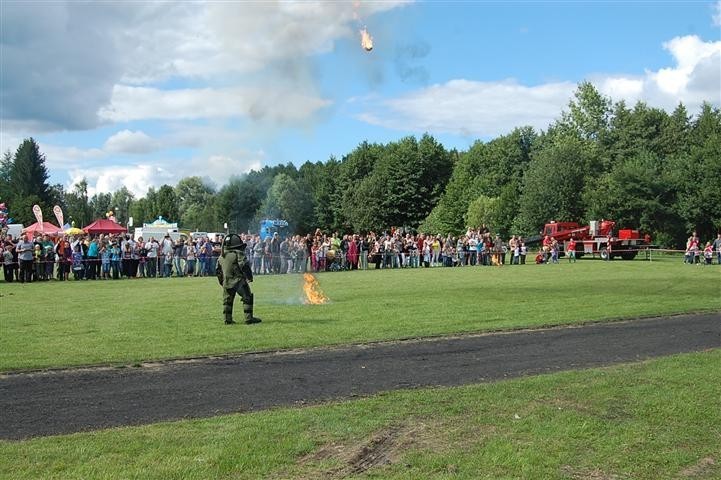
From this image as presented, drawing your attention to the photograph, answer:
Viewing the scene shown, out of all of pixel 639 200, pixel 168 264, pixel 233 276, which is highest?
pixel 639 200

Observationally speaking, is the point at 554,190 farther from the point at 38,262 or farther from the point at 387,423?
the point at 387,423

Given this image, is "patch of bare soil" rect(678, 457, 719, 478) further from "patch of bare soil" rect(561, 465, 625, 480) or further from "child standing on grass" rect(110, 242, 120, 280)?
"child standing on grass" rect(110, 242, 120, 280)

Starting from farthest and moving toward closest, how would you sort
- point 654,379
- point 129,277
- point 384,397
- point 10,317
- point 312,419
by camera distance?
point 129,277 → point 10,317 → point 654,379 → point 384,397 → point 312,419

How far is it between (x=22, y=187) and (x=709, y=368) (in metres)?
120

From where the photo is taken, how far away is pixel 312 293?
20469 millimetres

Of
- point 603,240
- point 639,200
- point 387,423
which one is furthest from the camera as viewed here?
point 639,200

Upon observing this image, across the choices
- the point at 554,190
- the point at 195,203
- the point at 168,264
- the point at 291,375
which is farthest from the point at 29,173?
the point at 291,375

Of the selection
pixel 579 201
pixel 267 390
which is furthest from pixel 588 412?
pixel 579 201

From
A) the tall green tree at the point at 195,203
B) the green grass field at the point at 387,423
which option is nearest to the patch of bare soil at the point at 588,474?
the green grass field at the point at 387,423

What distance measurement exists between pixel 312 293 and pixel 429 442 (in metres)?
13.4

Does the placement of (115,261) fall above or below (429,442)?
above

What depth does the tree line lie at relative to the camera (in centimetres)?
6556

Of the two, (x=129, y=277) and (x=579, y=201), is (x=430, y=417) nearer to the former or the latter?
(x=129, y=277)

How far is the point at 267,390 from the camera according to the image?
32.1 ft
